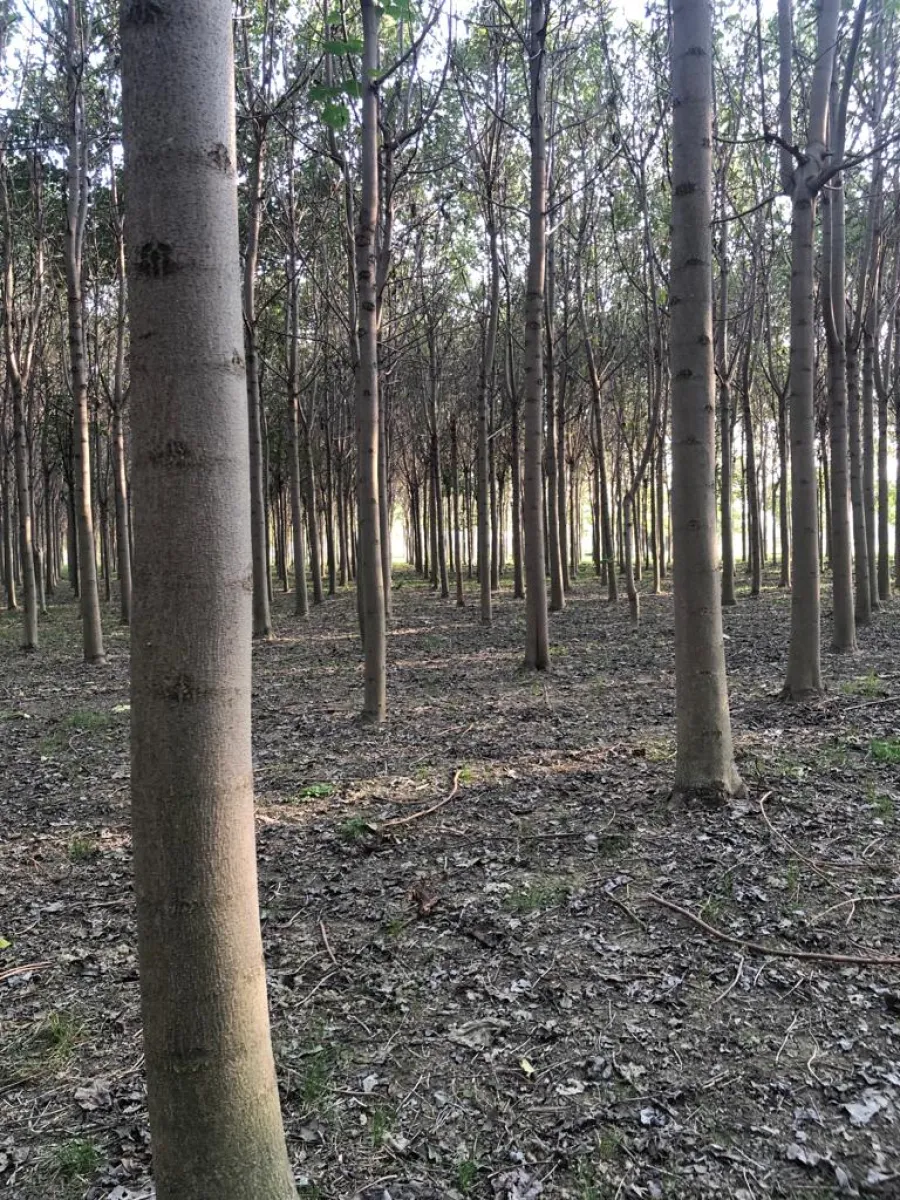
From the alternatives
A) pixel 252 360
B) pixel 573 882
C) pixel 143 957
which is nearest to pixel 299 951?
pixel 573 882

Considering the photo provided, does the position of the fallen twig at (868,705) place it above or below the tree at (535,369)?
below

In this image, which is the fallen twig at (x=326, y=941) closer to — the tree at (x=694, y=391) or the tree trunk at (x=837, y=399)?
the tree at (x=694, y=391)

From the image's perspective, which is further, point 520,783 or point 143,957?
point 520,783

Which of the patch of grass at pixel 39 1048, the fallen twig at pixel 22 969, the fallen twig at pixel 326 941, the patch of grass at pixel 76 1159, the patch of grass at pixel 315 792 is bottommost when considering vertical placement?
the patch of grass at pixel 39 1048

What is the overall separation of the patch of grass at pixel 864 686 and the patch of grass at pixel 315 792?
4.79 metres

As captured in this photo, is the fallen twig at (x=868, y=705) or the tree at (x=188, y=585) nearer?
the tree at (x=188, y=585)

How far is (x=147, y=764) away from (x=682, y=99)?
475cm

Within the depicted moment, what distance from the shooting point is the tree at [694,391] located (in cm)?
449

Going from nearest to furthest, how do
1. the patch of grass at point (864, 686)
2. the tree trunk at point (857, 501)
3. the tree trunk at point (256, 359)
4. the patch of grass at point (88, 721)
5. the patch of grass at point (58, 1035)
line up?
1. the patch of grass at point (58, 1035)
2. the patch of grass at point (864, 686)
3. the patch of grass at point (88, 721)
4. the tree trunk at point (857, 501)
5. the tree trunk at point (256, 359)

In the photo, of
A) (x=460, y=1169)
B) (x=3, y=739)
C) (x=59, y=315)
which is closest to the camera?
(x=460, y=1169)

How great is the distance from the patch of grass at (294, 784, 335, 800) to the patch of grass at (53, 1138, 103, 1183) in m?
3.18

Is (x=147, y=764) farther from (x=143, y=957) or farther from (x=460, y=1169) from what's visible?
(x=460, y=1169)

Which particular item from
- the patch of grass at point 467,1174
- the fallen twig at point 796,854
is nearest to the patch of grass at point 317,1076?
the patch of grass at point 467,1174

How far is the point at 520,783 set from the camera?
556 centimetres
